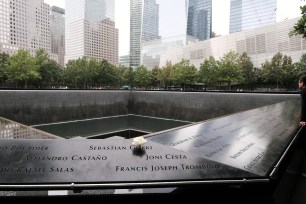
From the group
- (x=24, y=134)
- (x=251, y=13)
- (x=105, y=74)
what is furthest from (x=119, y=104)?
(x=251, y=13)

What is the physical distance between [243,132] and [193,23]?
14064cm

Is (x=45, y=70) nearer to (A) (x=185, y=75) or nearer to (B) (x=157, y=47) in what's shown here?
(A) (x=185, y=75)

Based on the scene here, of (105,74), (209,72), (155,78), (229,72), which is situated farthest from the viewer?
(155,78)

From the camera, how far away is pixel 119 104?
29844 mm

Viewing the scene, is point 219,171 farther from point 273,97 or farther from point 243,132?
point 273,97

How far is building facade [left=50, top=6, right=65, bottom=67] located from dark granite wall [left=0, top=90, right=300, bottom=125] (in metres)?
150

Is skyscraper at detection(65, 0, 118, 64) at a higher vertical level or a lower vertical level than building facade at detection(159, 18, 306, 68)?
higher

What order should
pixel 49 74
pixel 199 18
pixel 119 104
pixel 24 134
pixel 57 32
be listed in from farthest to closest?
pixel 57 32 < pixel 199 18 < pixel 49 74 < pixel 119 104 < pixel 24 134

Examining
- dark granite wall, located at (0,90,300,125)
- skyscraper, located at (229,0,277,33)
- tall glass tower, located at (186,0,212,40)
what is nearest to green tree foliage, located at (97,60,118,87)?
dark granite wall, located at (0,90,300,125)

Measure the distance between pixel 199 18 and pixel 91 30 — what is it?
56053 mm

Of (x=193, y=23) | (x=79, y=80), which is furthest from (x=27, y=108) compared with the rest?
(x=193, y=23)

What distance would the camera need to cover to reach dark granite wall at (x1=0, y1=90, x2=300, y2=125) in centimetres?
2138

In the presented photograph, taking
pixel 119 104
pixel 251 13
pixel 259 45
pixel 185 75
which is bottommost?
pixel 119 104

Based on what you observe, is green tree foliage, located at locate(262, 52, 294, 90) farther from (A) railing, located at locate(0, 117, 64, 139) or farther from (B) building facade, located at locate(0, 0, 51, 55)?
(B) building facade, located at locate(0, 0, 51, 55)
